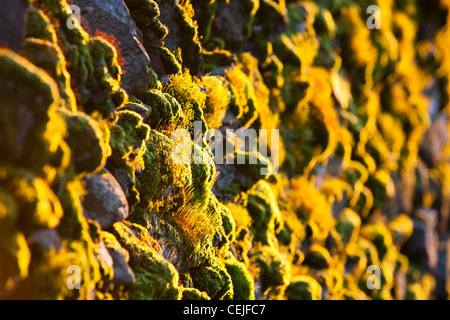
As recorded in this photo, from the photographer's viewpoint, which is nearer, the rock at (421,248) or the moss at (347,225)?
the moss at (347,225)

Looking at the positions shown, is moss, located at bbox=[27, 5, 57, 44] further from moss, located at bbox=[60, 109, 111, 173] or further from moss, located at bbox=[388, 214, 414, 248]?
moss, located at bbox=[388, 214, 414, 248]

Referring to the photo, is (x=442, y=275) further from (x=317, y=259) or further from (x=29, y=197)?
(x=29, y=197)

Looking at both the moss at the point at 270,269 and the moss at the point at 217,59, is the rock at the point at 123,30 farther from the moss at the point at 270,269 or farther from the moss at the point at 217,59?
the moss at the point at 270,269

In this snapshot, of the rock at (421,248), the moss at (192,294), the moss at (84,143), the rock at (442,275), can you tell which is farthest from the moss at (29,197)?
the rock at (442,275)

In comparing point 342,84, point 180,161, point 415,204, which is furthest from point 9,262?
point 415,204

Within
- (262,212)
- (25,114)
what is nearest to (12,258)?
(25,114)

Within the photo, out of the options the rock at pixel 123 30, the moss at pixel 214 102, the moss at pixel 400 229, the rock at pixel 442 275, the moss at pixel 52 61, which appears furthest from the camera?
the rock at pixel 442 275

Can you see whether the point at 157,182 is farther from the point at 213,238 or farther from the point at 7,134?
the point at 7,134
